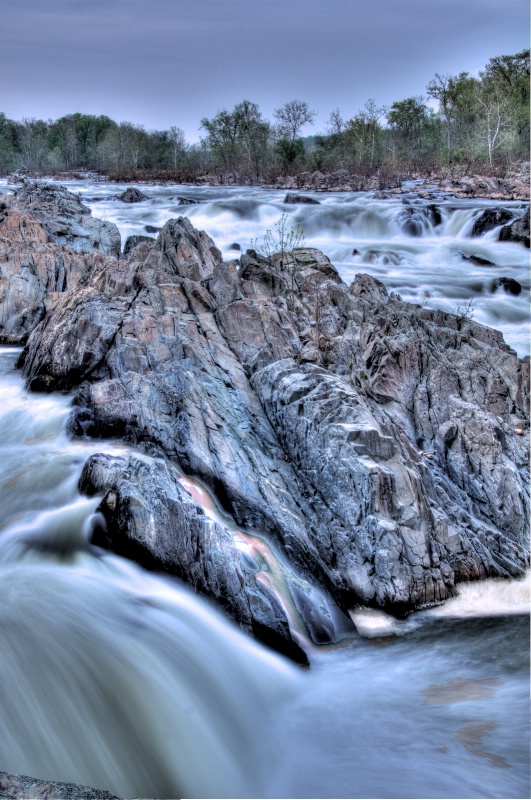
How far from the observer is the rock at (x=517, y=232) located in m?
14.9

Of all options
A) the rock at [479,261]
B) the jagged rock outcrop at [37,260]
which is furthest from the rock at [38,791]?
the rock at [479,261]

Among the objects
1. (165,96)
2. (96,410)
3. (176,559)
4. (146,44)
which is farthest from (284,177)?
(176,559)

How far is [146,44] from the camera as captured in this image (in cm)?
864

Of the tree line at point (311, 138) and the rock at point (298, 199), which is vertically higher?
the tree line at point (311, 138)

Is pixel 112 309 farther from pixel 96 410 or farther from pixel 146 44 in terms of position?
pixel 146 44

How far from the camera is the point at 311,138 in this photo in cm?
3041

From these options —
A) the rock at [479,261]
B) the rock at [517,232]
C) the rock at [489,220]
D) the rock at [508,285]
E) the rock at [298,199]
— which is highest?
the rock at [298,199]

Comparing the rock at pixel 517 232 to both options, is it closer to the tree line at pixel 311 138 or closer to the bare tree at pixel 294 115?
the bare tree at pixel 294 115

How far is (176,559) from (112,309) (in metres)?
3.58

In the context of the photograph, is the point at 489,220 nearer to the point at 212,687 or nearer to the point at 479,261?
the point at 479,261

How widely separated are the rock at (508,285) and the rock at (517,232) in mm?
3846

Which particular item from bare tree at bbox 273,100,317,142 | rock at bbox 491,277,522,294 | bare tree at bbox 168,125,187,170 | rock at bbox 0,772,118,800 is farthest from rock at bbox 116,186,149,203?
rock at bbox 0,772,118,800

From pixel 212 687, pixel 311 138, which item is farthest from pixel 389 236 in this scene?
pixel 311 138

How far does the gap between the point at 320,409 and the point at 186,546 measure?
5.58ft
